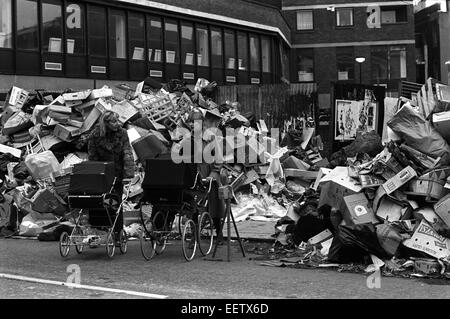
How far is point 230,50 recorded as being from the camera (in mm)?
33812

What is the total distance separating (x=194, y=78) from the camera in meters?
31.3

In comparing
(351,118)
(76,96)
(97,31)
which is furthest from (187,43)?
(351,118)

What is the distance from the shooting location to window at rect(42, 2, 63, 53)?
25234 mm

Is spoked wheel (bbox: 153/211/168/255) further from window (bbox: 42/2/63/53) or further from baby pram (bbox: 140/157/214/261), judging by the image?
window (bbox: 42/2/63/53)

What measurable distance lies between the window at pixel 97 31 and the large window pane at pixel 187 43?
16.1ft

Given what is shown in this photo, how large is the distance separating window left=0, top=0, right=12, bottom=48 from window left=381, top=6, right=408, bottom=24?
3637cm

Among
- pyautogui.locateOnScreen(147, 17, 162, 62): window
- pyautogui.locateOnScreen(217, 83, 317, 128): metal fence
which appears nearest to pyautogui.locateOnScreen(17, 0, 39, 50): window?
pyautogui.locateOnScreen(147, 17, 162, 62): window

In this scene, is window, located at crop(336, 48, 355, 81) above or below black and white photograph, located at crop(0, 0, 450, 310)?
above

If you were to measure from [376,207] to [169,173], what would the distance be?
10.4ft

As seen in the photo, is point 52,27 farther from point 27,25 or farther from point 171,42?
point 171,42

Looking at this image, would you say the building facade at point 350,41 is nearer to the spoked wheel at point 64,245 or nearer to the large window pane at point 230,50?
the large window pane at point 230,50
